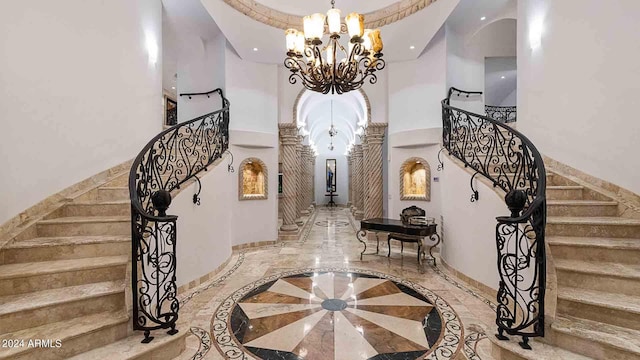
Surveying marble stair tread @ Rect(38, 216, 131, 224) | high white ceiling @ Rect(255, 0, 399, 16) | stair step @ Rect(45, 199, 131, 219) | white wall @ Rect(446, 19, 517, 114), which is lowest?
marble stair tread @ Rect(38, 216, 131, 224)

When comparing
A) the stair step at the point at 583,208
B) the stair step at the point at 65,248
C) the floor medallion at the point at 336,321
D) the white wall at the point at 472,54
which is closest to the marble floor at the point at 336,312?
the floor medallion at the point at 336,321

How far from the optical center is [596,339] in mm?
1909

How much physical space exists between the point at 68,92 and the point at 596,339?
5.53 metres

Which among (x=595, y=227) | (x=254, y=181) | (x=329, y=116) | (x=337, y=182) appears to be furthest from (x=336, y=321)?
(x=337, y=182)

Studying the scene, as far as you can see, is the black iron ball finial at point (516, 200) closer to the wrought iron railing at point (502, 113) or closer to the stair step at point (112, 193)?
the stair step at point (112, 193)

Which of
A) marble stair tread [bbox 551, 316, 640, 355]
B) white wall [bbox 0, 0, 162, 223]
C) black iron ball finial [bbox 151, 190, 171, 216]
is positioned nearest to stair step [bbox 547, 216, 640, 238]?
marble stair tread [bbox 551, 316, 640, 355]

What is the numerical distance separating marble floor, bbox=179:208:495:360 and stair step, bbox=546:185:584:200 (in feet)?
5.28

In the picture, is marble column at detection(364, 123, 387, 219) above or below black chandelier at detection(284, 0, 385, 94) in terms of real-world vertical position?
below

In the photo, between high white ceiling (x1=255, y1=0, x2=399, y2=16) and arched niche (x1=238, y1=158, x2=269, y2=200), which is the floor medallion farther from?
high white ceiling (x1=255, y1=0, x2=399, y2=16)

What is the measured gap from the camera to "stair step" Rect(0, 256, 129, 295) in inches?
83.0

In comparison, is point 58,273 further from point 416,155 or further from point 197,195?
point 416,155

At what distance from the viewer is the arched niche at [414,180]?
618 centimetres

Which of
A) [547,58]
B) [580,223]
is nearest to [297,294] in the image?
[580,223]

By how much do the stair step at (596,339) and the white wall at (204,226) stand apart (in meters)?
4.15
